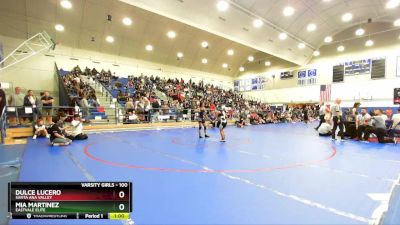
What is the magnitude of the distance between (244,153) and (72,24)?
17.6 meters

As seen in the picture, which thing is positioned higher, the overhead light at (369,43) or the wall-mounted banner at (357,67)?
the overhead light at (369,43)

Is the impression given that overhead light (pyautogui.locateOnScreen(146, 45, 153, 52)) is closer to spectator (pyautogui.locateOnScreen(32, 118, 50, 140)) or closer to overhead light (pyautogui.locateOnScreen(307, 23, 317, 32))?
overhead light (pyautogui.locateOnScreen(307, 23, 317, 32))

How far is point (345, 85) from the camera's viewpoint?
24.8 metres

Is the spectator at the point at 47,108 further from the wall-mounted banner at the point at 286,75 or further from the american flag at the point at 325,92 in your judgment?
the wall-mounted banner at the point at 286,75

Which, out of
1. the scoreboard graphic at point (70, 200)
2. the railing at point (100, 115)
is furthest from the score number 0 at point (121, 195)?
the railing at point (100, 115)

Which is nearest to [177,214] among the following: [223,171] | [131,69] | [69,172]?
[223,171]

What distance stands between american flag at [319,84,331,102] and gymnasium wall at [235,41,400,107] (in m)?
0.40

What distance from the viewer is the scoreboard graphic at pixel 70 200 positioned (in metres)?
1.57

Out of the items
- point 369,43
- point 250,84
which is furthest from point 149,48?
point 369,43

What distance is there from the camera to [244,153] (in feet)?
21.5

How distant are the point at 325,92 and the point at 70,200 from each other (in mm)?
28968

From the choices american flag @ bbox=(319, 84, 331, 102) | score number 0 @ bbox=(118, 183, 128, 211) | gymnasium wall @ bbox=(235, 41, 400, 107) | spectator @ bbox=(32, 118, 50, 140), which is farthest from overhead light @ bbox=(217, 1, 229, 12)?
american flag @ bbox=(319, 84, 331, 102)

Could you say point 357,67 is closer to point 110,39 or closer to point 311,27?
point 311,27

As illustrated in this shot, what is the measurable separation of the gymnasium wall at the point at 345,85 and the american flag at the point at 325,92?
1.33 ft
